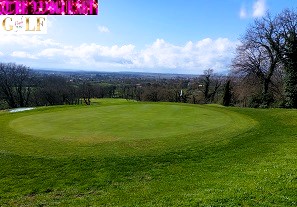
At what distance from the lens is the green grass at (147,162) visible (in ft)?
30.6

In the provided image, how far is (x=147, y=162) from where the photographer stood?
482 inches

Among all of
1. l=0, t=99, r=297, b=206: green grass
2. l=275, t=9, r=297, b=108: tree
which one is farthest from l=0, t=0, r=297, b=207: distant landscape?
l=275, t=9, r=297, b=108: tree

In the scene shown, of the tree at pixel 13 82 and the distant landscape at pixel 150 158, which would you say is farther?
the tree at pixel 13 82

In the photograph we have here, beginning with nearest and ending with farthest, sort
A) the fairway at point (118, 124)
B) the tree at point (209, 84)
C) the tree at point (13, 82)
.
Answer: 1. the fairway at point (118, 124)
2. the tree at point (13, 82)
3. the tree at point (209, 84)

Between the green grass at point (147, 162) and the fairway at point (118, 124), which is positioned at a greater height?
the fairway at point (118, 124)

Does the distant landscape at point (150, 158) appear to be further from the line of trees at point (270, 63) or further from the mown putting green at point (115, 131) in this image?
the line of trees at point (270, 63)

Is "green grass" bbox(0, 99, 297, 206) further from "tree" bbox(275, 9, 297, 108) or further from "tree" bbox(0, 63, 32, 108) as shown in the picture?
"tree" bbox(0, 63, 32, 108)

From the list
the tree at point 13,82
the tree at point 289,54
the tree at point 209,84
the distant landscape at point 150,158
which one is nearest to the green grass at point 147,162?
the distant landscape at point 150,158

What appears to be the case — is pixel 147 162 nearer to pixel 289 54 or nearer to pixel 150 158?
pixel 150 158

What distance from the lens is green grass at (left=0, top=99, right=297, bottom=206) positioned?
931cm

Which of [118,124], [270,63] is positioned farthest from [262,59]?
[118,124]

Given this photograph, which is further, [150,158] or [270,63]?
[270,63]

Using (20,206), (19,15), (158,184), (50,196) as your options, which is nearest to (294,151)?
(158,184)

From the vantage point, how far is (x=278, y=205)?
26.8 ft
